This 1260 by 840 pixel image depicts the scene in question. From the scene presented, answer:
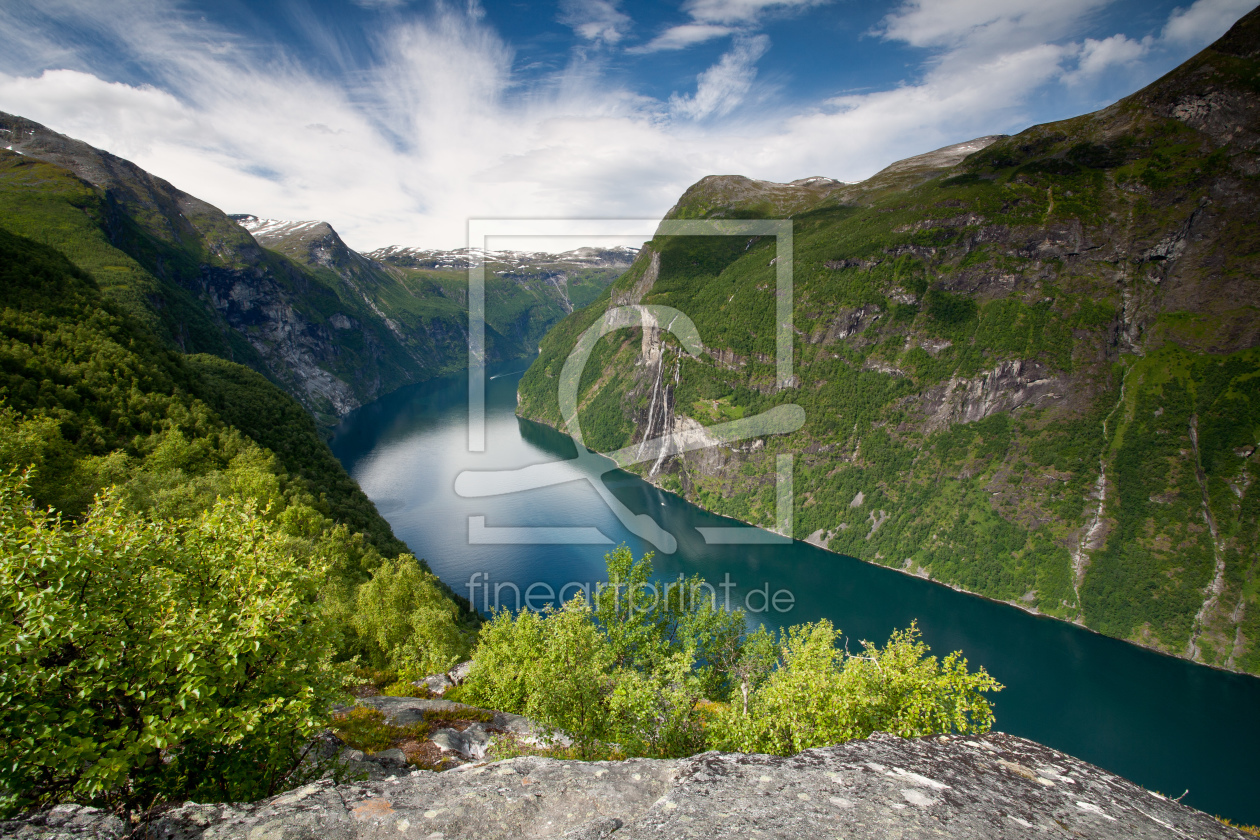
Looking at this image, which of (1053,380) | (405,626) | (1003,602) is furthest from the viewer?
(1053,380)

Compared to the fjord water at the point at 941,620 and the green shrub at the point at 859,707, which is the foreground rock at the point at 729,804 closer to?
the green shrub at the point at 859,707

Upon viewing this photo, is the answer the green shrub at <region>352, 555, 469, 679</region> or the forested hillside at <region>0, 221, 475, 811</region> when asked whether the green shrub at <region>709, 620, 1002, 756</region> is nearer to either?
the forested hillside at <region>0, 221, 475, 811</region>

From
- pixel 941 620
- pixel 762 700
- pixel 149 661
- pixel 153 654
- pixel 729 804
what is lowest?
pixel 941 620

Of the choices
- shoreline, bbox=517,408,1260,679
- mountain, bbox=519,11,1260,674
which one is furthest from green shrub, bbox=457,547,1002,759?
mountain, bbox=519,11,1260,674

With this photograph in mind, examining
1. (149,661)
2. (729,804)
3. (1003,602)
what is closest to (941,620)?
(1003,602)

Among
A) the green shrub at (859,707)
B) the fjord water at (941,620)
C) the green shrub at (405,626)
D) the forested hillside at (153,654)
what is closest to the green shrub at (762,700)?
the green shrub at (859,707)

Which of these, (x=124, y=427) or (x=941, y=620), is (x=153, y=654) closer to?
(x=124, y=427)

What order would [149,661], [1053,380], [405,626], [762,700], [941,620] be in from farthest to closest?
1. [1053,380]
2. [941,620]
3. [405,626]
4. [762,700]
5. [149,661]
